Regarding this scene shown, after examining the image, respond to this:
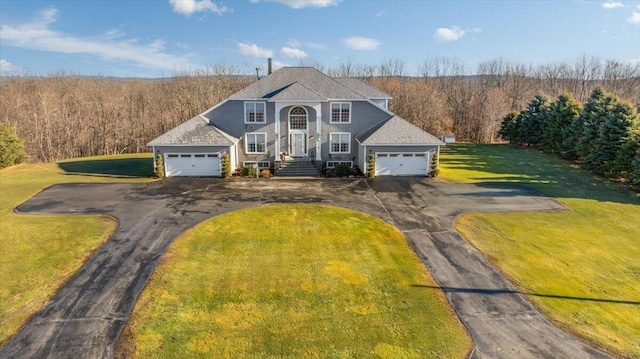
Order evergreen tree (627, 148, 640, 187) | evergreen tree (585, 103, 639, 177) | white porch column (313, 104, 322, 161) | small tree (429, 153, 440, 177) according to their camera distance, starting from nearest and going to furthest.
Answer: evergreen tree (627, 148, 640, 187) < evergreen tree (585, 103, 639, 177) < small tree (429, 153, 440, 177) < white porch column (313, 104, 322, 161)

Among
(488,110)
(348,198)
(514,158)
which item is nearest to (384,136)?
(348,198)

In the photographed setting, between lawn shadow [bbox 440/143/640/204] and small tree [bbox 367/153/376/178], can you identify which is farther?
small tree [bbox 367/153/376/178]

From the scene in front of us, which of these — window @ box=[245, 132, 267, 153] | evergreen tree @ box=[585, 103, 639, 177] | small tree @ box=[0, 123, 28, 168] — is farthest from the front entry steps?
small tree @ box=[0, 123, 28, 168]

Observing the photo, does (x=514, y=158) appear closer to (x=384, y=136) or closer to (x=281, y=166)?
(x=384, y=136)

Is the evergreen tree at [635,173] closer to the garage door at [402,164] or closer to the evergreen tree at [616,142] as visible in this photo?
the evergreen tree at [616,142]

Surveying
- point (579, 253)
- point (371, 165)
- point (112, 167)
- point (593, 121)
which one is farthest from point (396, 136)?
point (112, 167)

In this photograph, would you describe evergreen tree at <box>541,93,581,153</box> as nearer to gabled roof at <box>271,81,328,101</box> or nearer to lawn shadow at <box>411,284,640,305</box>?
gabled roof at <box>271,81,328,101</box>

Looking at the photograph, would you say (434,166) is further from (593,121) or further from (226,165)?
(593,121)
